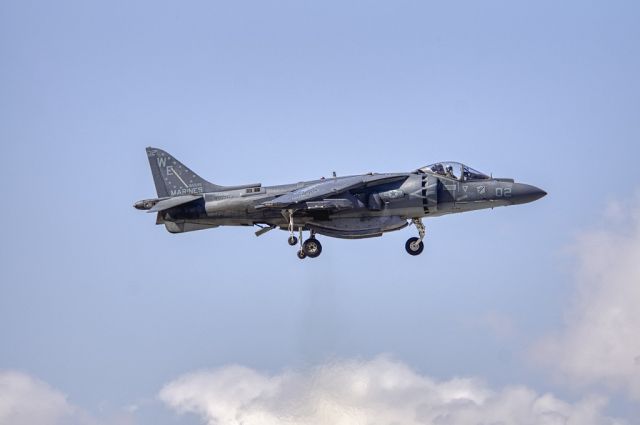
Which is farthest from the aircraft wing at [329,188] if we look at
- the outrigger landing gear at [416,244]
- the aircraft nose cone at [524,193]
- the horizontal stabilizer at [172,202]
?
the aircraft nose cone at [524,193]

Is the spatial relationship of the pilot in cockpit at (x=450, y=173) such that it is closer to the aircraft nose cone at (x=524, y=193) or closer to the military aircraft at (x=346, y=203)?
the military aircraft at (x=346, y=203)

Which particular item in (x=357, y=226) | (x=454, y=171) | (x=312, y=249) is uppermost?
(x=454, y=171)

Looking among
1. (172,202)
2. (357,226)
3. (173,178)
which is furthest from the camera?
(173,178)

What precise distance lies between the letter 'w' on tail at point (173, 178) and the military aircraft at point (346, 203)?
0.70ft

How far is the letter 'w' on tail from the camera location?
2077 inches

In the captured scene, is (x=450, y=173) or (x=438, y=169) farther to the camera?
(x=438, y=169)

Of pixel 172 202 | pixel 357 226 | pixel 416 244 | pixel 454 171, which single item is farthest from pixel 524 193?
pixel 172 202

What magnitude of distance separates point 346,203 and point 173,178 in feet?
24.7

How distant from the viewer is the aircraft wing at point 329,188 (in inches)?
1976

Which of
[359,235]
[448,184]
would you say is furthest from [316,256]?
[448,184]

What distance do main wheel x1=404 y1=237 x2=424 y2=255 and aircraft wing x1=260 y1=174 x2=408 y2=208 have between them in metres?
3.00

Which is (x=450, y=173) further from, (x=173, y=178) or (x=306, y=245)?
(x=173, y=178)

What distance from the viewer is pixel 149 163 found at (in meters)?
54.0

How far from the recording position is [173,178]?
5328 cm
